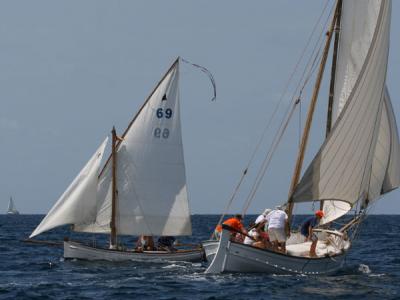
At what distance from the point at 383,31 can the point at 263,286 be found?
1158 centimetres

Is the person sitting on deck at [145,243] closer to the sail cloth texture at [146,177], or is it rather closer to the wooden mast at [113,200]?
the sail cloth texture at [146,177]

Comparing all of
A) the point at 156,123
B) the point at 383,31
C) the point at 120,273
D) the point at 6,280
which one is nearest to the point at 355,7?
the point at 383,31

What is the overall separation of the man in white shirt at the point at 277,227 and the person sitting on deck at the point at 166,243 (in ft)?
34.7

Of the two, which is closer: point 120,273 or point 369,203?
point 120,273

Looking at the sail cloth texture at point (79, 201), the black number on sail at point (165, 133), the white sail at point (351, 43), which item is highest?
the white sail at point (351, 43)

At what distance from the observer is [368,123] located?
36.5 meters

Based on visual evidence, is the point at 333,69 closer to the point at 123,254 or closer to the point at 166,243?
the point at 166,243

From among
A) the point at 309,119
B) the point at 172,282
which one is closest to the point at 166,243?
the point at 309,119

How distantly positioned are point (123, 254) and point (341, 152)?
11933 millimetres

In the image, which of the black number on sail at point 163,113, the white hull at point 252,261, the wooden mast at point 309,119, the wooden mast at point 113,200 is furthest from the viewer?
the black number on sail at point 163,113

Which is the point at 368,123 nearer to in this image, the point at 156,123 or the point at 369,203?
the point at 369,203

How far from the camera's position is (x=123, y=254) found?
139 feet

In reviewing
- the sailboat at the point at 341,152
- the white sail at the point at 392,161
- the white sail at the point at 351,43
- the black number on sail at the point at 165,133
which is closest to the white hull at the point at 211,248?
the sailboat at the point at 341,152

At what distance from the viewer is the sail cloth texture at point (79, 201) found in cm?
4256
